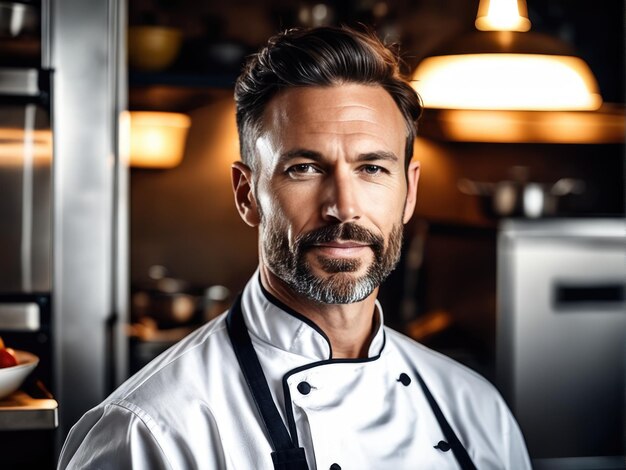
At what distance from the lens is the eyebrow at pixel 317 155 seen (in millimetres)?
1607

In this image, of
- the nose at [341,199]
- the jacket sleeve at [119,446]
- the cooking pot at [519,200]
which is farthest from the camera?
the cooking pot at [519,200]

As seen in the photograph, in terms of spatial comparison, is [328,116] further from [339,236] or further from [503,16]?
[503,16]

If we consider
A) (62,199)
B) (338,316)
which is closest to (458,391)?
(338,316)

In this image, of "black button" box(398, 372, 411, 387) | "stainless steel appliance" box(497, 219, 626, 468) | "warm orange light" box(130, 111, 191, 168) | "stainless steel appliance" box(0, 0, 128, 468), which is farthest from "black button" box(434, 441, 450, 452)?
"warm orange light" box(130, 111, 191, 168)

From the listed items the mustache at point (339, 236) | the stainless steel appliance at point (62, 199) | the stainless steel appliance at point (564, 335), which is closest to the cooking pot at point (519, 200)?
the stainless steel appliance at point (564, 335)

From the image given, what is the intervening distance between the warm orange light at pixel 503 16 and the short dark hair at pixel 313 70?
0.71 meters

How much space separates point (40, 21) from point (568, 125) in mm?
2694

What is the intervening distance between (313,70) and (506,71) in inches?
36.1

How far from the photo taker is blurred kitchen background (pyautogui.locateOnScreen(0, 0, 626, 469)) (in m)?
2.64

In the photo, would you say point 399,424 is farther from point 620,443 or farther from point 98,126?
point 620,443

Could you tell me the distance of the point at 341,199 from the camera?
61.8 inches

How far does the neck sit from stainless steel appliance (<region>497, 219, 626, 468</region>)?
186 cm

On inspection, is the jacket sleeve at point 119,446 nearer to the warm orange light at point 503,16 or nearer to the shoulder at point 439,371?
the shoulder at point 439,371

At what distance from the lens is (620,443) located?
3527 millimetres
